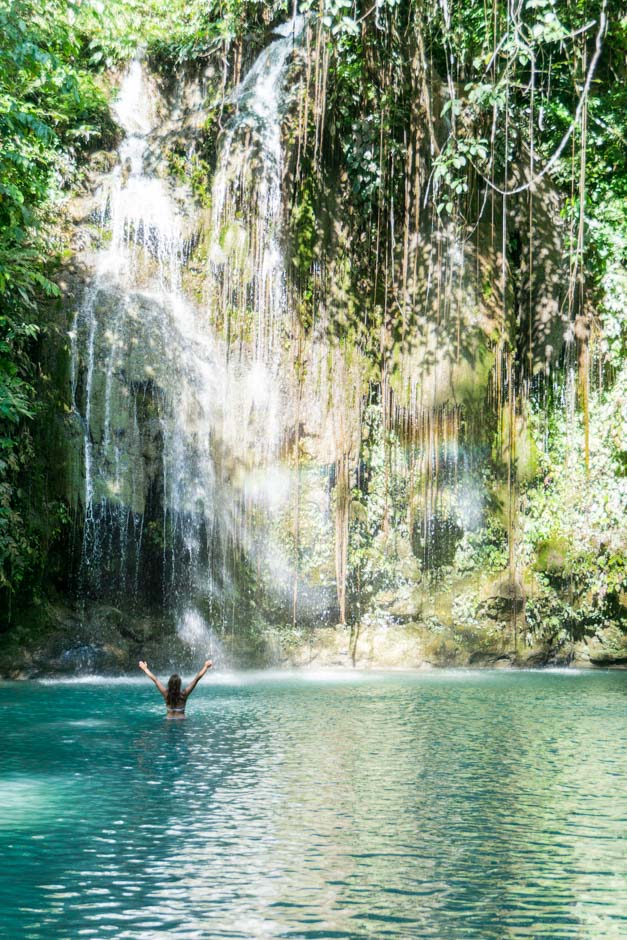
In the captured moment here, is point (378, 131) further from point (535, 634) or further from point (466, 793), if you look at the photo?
point (466, 793)

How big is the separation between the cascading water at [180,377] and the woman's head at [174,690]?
523 centimetres

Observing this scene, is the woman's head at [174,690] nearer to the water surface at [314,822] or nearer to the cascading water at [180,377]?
the water surface at [314,822]

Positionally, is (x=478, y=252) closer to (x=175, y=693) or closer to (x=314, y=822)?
(x=175, y=693)

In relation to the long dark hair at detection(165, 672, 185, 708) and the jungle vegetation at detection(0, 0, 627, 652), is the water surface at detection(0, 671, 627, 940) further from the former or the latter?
the jungle vegetation at detection(0, 0, 627, 652)

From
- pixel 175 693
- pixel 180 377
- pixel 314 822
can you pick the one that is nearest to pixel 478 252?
pixel 180 377

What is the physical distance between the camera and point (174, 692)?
9695 mm

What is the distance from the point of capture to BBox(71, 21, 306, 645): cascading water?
1494 centimetres

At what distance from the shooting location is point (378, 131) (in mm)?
16297

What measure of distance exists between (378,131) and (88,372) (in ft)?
19.9

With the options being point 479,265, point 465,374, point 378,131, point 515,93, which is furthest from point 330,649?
point 515,93

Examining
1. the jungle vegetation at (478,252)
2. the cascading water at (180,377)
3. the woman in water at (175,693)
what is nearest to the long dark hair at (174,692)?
Answer: the woman in water at (175,693)

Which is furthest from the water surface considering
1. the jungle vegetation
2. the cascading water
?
the jungle vegetation

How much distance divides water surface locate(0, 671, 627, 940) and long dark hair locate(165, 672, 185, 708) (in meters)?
0.26

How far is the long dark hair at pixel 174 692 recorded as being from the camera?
9602mm
